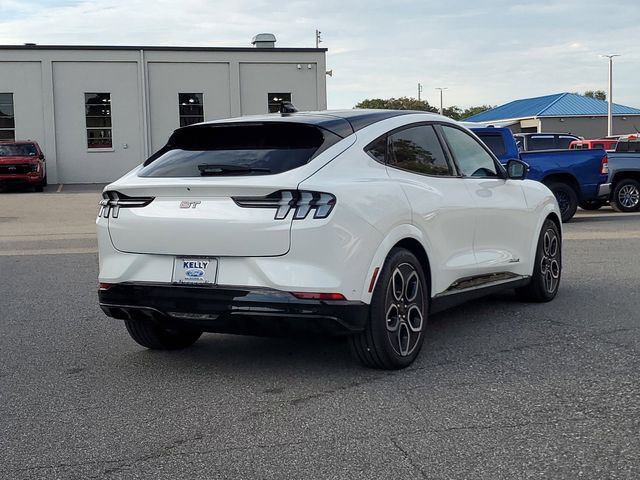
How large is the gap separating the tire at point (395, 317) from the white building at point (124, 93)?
105ft

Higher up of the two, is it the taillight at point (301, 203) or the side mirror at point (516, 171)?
the side mirror at point (516, 171)

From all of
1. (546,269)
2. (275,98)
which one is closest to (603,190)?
(546,269)

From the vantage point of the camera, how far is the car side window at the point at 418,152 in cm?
616

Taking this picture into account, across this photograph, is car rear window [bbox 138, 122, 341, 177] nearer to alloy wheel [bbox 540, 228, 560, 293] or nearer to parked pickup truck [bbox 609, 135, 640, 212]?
alloy wheel [bbox 540, 228, 560, 293]

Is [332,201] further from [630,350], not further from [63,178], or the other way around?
[63,178]

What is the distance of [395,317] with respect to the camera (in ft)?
18.7

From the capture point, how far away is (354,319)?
529cm

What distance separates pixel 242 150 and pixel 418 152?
1434 millimetres

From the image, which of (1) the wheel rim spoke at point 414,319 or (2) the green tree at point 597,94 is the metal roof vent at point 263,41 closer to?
(1) the wheel rim spoke at point 414,319

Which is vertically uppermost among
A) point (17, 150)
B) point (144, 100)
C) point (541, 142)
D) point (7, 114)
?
point (144, 100)

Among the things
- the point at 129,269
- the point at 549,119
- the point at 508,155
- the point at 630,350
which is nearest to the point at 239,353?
the point at 129,269

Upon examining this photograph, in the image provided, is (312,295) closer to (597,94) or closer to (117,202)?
(117,202)

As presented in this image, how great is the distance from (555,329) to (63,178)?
32.7 metres

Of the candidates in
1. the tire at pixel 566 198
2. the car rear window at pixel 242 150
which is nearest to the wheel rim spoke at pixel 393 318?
the car rear window at pixel 242 150
